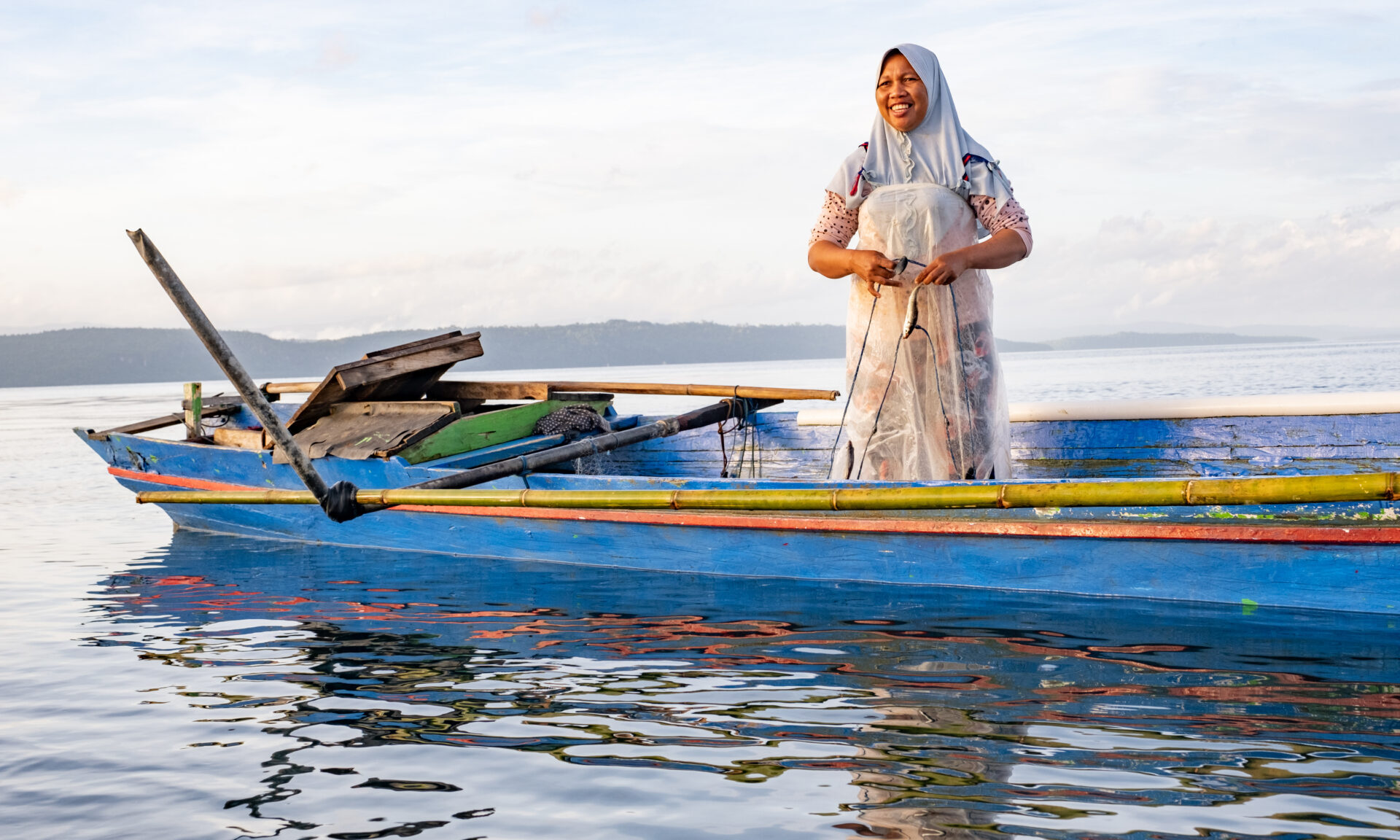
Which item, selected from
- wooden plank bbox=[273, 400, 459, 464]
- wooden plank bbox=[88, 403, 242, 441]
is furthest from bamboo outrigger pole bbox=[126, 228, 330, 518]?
wooden plank bbox=[88, 403, 242, 441]

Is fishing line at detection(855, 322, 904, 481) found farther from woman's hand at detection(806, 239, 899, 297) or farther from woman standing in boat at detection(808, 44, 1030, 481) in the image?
woman's hand at detection(806, 239, 899, 297)

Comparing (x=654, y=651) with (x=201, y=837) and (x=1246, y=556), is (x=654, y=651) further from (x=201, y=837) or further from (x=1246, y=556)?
(x=1246, y=556)

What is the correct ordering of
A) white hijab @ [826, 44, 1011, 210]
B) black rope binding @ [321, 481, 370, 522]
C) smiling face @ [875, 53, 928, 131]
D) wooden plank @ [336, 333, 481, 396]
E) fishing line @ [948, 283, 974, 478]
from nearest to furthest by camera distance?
black rope binding @ [321, 481, 370, 522], smiling face @ [875, 53, 928, 131], white hijab @ [826, 44, 1011, 210], fishing line @ [948, 283, 974, 478], wooden plank @ [336, 333, 481, 396]

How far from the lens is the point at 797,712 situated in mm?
4969

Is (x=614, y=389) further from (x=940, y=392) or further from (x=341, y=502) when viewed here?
(x=341, y=502)

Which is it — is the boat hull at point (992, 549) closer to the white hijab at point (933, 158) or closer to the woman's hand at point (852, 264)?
the woman's hand at point (852, 264)

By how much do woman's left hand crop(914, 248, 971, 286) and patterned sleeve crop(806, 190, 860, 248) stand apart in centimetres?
89

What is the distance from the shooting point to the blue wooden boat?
6090 millimetres

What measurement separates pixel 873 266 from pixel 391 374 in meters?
5.21

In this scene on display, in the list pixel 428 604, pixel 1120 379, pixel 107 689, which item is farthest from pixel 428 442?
pixel 1120 379

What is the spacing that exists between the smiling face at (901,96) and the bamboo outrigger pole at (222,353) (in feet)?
12.8

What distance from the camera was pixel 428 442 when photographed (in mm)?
9539

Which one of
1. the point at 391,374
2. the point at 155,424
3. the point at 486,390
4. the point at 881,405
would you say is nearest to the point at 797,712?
the point at 881,405

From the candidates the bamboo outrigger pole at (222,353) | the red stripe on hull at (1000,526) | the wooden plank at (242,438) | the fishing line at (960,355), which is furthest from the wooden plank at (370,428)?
the fishing line at (960,355)
